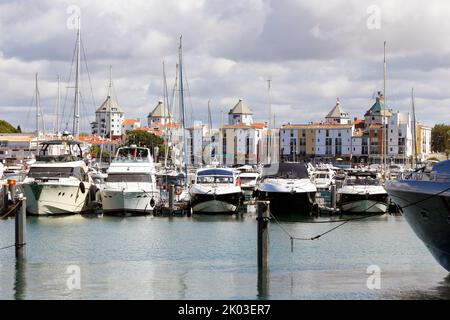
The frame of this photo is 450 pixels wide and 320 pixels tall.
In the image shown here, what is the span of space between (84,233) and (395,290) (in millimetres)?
22082

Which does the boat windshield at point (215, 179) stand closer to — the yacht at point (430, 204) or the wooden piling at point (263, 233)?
the yacht at point (430, 204)

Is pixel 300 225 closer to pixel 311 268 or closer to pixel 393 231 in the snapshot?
pixel 393 231

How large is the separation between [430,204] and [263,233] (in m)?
5.25

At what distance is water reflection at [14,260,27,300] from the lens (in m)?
26.0

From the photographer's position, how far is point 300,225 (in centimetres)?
4922

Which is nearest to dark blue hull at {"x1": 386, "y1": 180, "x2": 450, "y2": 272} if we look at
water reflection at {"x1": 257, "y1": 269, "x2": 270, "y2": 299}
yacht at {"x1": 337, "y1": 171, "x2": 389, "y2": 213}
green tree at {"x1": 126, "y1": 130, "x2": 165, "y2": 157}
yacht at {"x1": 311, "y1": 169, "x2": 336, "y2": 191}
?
water reflection at {"x1": 257, "y1": 269, "x2": 270, "y2": 299}

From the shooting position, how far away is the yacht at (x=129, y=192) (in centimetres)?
5388

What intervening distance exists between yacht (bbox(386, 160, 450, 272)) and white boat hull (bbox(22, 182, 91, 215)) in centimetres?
2848

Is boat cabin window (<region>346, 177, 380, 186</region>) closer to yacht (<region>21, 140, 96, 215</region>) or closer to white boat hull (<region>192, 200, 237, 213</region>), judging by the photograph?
white boat hull (<region>192, 200, 237, 213</region>)

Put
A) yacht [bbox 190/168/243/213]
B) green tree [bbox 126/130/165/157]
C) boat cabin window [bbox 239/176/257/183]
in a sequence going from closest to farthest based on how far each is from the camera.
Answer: yacht [bbox 190/168/243/213] → boat cabin window [bbox 239/176/257/183] → green tree [bbox 126/130/165/157]

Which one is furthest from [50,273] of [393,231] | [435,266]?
[393,231]

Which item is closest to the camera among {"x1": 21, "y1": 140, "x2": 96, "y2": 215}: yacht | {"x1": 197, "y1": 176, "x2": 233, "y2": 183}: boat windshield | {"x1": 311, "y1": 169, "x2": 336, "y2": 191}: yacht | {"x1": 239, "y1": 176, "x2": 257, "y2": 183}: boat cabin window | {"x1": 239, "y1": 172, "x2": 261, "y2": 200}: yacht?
{"x1": 21, "y1": 140, "x2": 96, "y2": 215}: yacht

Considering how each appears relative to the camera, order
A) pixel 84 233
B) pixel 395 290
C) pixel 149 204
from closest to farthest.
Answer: pixel 395 290
pixel 84 233
pixel 149 204

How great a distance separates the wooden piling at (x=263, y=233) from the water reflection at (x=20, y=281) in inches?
297
